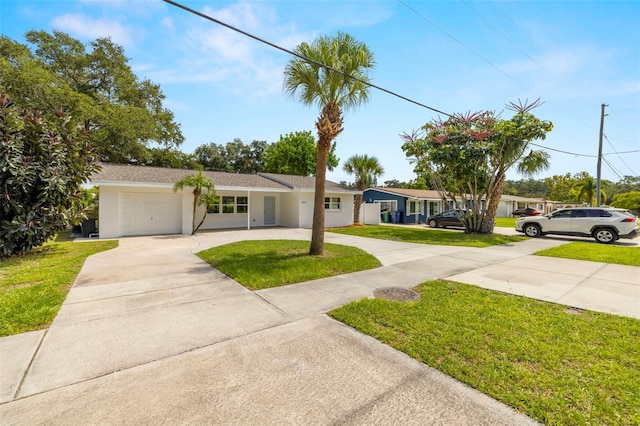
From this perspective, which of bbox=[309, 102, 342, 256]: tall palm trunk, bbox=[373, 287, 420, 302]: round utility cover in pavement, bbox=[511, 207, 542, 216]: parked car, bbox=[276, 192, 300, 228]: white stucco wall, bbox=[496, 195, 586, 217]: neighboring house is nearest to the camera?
bbox=[373, 287, 420, 302]: round utility cover in pavement

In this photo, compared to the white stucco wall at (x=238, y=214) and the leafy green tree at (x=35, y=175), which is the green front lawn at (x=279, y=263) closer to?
the leafy green tree at (x=35, y=175)

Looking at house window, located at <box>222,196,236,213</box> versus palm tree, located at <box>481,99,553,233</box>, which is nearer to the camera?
palm tree, located at <box>481,99,553,233</box>

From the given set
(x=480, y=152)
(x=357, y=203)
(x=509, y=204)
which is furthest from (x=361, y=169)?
(x=509, y=204)

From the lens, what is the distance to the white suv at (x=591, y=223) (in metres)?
12.5

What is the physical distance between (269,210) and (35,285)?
46.1ft

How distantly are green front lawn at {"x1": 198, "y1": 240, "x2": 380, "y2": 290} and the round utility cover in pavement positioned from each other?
149 centimetres

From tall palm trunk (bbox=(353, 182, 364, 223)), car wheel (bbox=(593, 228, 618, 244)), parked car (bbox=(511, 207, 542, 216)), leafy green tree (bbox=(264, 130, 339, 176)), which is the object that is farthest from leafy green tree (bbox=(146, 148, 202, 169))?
parked car (bbox=(511, 207, 542, 216))

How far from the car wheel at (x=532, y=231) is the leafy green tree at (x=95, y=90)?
90.2ft

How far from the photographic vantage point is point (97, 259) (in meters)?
7.87

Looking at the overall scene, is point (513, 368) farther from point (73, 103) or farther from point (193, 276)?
point (73, 103)

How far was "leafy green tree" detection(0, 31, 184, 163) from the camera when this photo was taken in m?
17.6

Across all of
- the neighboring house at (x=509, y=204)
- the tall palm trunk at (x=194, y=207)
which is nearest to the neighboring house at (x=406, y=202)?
the neighboring house at (x=509, y=204)

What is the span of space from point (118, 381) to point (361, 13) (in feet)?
26.4

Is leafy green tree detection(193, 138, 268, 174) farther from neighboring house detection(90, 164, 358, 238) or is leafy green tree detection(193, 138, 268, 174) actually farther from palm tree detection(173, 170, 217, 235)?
palm tree detection(173, 170, 217, 235)
